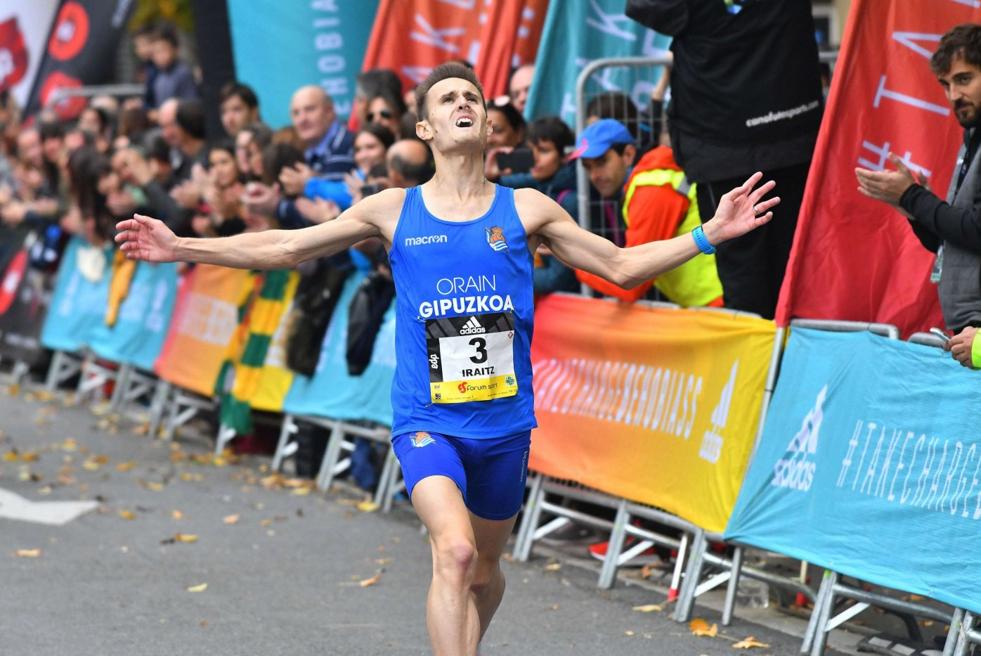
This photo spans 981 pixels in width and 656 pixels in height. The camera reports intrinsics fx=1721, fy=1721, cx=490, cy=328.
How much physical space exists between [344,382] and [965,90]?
20.0ft

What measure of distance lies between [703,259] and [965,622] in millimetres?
2880

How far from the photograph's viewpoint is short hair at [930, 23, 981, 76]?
6.66 m

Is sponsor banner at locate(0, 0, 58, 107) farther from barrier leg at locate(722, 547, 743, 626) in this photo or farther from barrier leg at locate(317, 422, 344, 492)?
barrier leg at locate(722, 547, 743, 626)

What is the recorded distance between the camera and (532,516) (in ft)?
31.8

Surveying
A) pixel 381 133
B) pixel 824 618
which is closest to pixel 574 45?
pixel 381 133

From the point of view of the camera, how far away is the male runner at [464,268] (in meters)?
6.07

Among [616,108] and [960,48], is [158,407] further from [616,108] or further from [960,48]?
[960,48]

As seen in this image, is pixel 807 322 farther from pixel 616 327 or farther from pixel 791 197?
pixel 616 327

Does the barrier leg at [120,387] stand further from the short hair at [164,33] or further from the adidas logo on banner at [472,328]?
the adidas logo on banner at [472,328]

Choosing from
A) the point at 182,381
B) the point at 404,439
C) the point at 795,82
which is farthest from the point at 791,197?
the point at 182,381

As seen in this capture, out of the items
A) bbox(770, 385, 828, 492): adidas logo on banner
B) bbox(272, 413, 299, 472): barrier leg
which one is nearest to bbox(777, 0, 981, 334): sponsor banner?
bbox(770, 385, 828, 492): adidas logo on banner

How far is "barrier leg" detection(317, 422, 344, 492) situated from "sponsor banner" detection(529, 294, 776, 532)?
2.25m

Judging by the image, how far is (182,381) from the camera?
14234 mm

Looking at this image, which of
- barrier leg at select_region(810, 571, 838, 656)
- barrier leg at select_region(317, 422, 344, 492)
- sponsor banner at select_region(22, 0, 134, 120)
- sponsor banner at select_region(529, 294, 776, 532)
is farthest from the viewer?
sponsor banner at select_region(22, 0, 134, 120)
